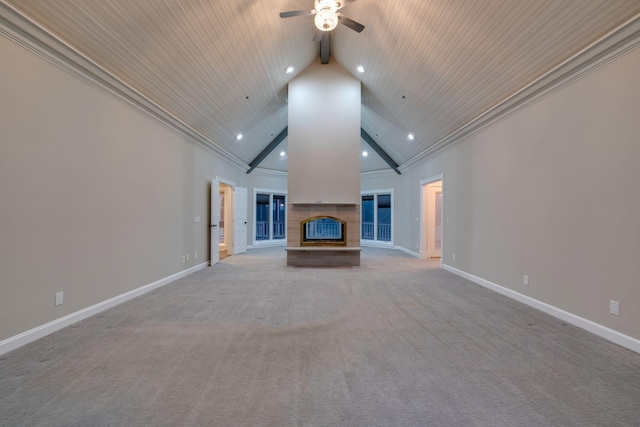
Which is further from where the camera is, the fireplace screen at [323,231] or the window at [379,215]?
the window at [379,215]

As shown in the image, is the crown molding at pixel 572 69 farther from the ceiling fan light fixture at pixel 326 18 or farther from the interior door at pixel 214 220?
the interior door at pixel 214 220

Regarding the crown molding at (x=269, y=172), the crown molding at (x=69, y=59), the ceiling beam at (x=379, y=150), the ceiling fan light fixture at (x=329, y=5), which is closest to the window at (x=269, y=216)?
the crown molding at (x=269, y=172)

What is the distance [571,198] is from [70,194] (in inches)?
202

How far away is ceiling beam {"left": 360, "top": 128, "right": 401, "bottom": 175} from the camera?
9.59 meters

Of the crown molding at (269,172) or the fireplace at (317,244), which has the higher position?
the crown molding at (269,172)

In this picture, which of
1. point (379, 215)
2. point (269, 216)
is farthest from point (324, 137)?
point (379, 215)

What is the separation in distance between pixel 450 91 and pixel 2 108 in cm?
543

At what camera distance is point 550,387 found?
6.53ft

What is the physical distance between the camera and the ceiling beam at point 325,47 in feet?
20.7

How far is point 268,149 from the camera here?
9773 millimetres

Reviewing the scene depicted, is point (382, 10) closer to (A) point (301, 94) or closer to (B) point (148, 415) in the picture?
(A) point (301, 94)

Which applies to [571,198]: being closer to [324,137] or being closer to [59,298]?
[324,137]

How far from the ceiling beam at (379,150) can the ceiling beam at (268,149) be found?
244 cm

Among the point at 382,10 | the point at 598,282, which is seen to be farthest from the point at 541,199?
the point at 382,10
